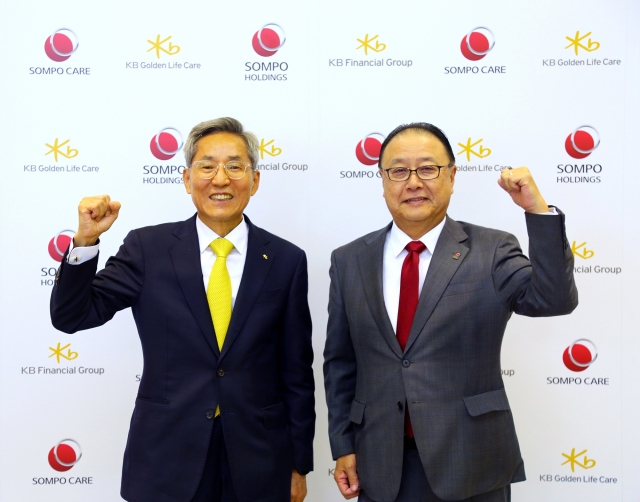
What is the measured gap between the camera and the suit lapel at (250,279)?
6.50 ft

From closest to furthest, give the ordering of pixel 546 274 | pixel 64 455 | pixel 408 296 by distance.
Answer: pixel 546 274, pixel 408 296, pixel 64 455

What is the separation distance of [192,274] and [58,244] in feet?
4.28

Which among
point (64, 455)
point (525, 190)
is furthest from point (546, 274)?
point (64, 455)

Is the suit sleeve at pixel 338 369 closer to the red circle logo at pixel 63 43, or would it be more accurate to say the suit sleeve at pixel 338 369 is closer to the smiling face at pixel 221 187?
the smiling face at pixel 221 187

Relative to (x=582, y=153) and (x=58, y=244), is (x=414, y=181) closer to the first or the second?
(x=582, y=153)

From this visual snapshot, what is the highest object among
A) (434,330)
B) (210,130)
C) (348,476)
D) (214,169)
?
(210,130)

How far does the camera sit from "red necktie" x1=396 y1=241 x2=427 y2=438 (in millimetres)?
1920

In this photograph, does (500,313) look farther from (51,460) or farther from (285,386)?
(51,460)

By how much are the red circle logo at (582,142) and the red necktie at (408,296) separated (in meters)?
1.34

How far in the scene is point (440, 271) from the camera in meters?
1.92

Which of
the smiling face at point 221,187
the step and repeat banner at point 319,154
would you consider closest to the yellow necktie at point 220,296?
the smiling face at point 221,187

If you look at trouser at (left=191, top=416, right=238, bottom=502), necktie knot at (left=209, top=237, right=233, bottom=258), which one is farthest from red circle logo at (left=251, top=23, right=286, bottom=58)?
trouser at (left=191, top=416, right=238, bottom=502)

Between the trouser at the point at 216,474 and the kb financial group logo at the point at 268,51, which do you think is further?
the kb financial group logo at the point at 268,51

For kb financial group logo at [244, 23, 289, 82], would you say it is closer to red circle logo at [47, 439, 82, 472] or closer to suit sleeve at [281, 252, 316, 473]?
suit sleeve at [281, 252, 316, 473]
